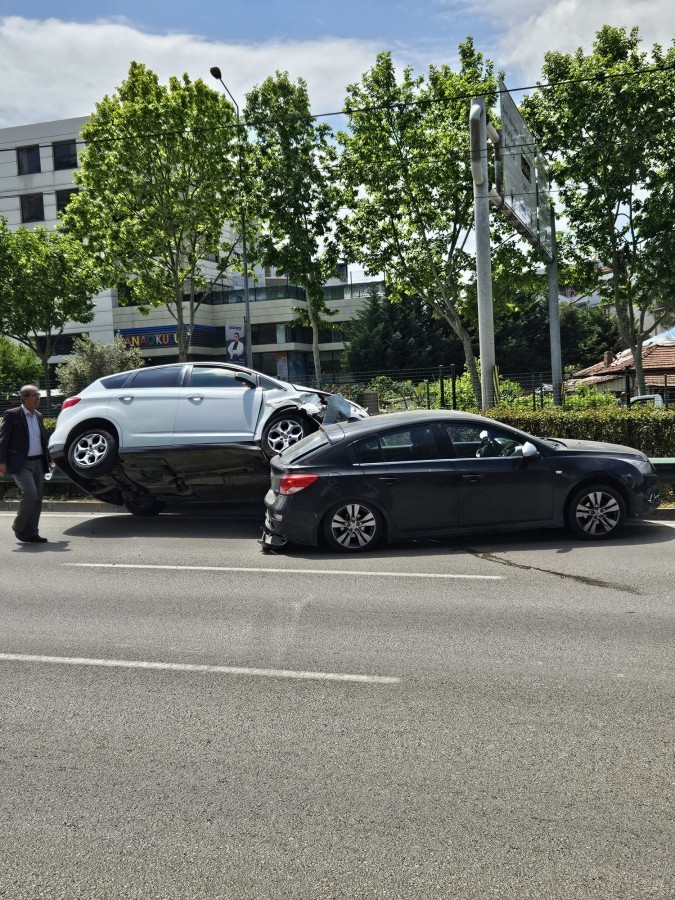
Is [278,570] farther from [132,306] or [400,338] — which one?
[132,306]

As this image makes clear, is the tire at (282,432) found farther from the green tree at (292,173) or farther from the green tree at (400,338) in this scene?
the green tree at (400,338)

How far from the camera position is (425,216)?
98.5 feet

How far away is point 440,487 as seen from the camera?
28.9ft

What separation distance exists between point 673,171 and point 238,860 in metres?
25.8

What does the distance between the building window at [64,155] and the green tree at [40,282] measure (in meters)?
16.3

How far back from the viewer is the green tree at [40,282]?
3875 centimetres

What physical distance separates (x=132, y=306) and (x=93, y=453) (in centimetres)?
4796

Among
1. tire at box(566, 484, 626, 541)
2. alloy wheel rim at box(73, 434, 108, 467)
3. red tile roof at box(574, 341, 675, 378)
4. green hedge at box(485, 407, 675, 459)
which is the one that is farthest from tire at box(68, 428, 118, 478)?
red tile roof at box(574, 341, 675, 378)

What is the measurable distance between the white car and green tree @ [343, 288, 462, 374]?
41.9m

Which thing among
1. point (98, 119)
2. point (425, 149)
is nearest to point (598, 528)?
point (425, 149)

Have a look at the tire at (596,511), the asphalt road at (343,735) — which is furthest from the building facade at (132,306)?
the asphalt road at (343,735)

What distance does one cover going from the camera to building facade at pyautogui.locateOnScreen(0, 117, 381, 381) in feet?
179

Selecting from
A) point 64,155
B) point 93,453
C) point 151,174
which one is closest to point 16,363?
point 64,155

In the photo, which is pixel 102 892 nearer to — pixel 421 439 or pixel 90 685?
pixel 90 685
